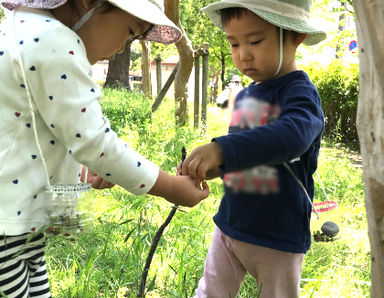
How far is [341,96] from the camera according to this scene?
8.04 metres

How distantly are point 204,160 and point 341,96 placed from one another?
24.7ft

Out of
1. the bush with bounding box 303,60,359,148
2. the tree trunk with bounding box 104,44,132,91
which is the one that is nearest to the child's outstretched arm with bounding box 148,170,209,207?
the bush with bounding box 303,60,359,148

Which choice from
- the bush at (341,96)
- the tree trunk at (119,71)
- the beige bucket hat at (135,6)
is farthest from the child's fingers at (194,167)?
the tree trunk at (119,71)

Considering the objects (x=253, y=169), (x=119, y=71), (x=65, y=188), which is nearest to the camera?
(x=65, y=188)

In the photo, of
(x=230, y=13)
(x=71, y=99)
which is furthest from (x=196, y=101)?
(x=71, y=99)

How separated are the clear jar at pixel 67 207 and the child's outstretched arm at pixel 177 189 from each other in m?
0.20

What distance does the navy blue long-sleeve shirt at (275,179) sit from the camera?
1280 millimetres

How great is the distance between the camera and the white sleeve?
40.8 inches

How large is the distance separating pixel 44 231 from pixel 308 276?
1569mm

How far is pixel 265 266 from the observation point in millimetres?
1469

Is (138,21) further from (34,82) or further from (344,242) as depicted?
(344,242)

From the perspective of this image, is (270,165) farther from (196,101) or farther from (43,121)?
(196,101)

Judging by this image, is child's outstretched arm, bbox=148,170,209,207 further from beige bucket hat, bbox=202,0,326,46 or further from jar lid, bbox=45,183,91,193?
beige bucket hat, bbox=202,0,326,46

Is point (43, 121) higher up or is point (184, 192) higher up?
point (43, 121)
